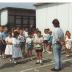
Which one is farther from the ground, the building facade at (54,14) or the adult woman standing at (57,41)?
the building facade at (54,14)

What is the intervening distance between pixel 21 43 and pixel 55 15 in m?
7.22

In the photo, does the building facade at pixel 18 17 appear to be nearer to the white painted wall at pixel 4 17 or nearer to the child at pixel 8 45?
the white painted wall at pixel 4 17

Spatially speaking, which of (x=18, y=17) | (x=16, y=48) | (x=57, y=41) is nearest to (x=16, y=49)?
(x=16, y=48)

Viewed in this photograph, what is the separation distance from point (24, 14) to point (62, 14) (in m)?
11.7

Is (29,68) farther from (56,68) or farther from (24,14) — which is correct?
(24,14)

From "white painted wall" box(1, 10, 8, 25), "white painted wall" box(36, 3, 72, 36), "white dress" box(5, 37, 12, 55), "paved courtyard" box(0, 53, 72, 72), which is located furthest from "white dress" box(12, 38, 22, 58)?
"white painted wall" box(1, 10, 8, 25)

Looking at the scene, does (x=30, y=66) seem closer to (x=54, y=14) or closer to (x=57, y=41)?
(x=57, y=41)

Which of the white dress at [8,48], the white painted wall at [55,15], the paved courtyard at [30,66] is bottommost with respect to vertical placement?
the paved courtyard at [30,66]

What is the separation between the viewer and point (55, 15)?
22906mm

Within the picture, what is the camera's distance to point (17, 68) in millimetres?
13023

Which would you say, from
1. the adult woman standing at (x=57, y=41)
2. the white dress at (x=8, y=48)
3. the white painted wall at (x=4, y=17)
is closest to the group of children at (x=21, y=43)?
the white dress at (x=8, y=48)

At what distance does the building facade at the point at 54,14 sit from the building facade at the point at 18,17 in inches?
286

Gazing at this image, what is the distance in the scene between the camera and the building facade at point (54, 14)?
21.5 metres

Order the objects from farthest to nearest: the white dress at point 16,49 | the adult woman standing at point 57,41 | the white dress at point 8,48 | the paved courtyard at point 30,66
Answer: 1. the white dress at point 8,48
2. the white dress at point 16,49
3. the paved courtyard at point 30,66
4. the adult woman standing at point 57,41
